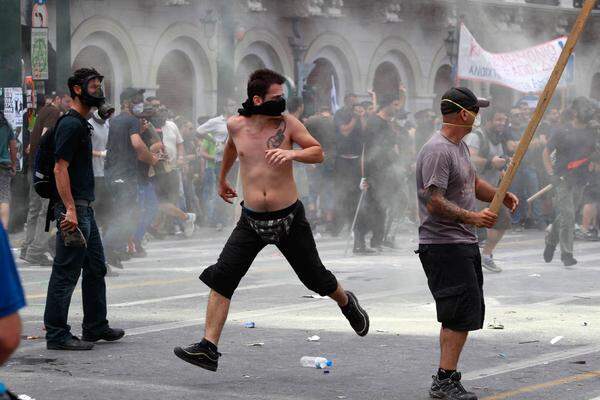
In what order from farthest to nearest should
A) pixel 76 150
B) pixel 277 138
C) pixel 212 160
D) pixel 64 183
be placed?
pixel 212 160, pixel 76 150, pixel 64 183, pixel 277 138

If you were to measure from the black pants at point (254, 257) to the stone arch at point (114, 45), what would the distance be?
621 inches

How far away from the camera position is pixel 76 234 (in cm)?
820

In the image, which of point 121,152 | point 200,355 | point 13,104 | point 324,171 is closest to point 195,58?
point 324,171

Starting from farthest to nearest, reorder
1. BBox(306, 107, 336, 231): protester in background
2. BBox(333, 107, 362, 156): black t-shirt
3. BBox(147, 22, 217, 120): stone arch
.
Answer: BBox(147, 22, 217, 120): stone arch → BBox(306, 107, 336, 231): protester in background → BBox(333, 107, 362, 156): black t-shirt

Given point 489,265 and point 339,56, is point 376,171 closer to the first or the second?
point 489,265

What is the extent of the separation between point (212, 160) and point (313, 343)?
11.1 m

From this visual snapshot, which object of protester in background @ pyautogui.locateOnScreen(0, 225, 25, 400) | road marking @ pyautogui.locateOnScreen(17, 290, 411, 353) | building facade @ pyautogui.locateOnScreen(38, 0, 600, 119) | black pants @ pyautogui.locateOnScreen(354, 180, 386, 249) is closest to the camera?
protester in background @ pyautogui.locateOnScreen(0, 225, 25, 400)

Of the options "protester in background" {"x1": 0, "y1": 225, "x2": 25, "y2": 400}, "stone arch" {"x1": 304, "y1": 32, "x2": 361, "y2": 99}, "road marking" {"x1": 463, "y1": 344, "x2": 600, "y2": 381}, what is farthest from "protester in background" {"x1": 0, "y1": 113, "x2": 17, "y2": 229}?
"stone arch" {"x1": 304, "y1": 32, "x2": 361, "y2": 99}

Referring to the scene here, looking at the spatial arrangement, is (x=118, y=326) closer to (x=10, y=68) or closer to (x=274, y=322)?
(x=274, y=322)

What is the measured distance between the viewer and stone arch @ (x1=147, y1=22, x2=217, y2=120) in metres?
24.9

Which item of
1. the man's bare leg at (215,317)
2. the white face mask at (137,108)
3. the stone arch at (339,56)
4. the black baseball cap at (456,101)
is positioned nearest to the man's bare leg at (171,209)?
the white face mask at (137,108)

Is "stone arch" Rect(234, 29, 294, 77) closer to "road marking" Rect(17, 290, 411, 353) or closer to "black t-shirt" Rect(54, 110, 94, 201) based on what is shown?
"road marking" Rect(17, 290, 411, 353)

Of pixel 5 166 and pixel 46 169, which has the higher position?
pixel 46 169

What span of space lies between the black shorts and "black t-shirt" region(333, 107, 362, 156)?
11107mm
